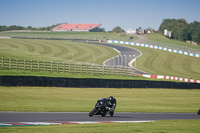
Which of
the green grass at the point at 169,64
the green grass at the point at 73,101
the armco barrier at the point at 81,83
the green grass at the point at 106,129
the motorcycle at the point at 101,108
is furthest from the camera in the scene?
the green grass at the point at 169,64

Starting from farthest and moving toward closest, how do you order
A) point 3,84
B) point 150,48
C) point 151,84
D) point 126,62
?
1. point 150,48
2. point 126,62
3. point 151,84
4. point 3,84

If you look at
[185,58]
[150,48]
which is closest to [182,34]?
[150,48]

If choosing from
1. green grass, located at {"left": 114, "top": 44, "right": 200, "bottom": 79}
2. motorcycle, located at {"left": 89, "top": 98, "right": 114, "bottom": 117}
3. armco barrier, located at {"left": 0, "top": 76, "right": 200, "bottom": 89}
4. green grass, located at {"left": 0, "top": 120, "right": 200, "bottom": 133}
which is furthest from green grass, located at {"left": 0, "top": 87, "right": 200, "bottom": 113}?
green grass, located at {"left": 114, "top": 44, "right": 200, "bottom": 79}

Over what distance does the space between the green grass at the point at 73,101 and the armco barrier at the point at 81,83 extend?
0.78 meters

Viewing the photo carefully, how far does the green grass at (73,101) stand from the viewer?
23844 millimetres

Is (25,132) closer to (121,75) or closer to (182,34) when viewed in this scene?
(121,75)

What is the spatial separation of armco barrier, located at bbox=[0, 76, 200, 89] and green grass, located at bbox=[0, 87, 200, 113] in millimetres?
777

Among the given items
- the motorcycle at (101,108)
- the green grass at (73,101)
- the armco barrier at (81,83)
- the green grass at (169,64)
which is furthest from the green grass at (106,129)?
the green grass at (169,64)

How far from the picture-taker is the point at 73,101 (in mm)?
29359

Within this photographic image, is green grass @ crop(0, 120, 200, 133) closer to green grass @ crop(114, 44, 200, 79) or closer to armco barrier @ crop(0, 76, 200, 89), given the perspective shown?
armco barrier @ crop(0, 76, 200, 89)

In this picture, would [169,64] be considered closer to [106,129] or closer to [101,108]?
[101,108]

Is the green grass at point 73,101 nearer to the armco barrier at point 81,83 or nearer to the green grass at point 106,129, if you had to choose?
the armco barrier at point 81,83

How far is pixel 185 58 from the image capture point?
10362 centimetres

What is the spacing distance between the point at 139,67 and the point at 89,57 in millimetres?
12827
